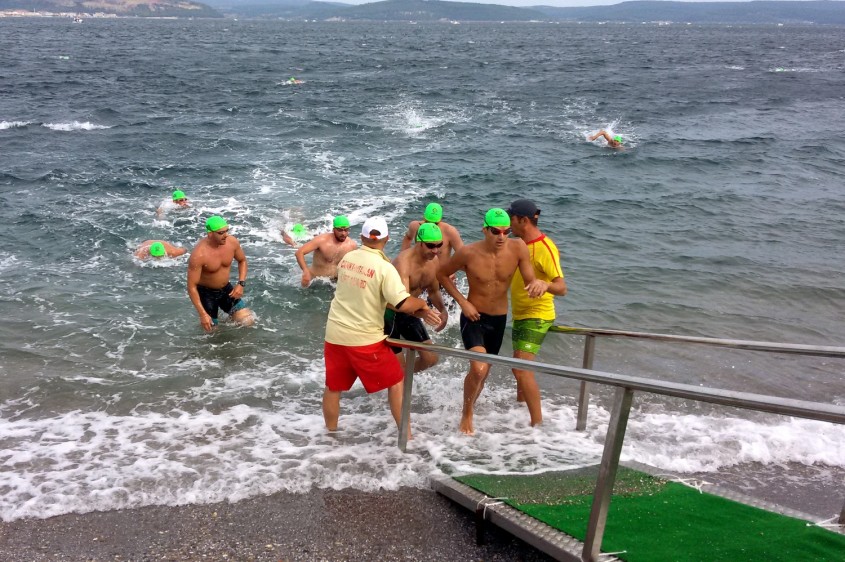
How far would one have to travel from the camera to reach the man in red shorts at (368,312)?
4.83m

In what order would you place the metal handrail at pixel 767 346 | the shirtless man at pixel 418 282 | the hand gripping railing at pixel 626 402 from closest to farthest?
the hand gripping railing at pixel 626 402 → the metal handrail at pixel 767 346 → the shirtless man at pixel 418 282

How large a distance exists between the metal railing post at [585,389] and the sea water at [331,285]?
5.3 inches

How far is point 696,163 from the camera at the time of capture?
65.4 ft

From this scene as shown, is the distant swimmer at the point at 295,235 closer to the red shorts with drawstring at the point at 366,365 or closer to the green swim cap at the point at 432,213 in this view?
the green swim cap at the point at 432,213

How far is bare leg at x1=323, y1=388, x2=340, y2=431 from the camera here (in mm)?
5477

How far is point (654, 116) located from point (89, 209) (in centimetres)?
2285

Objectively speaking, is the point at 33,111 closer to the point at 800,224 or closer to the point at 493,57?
the point at 800,224

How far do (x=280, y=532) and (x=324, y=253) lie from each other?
20.0ft

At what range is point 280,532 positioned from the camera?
4125 mm

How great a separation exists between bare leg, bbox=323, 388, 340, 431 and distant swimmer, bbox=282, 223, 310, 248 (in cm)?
698

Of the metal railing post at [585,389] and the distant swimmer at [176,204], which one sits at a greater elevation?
the metal railing post at [585,389]

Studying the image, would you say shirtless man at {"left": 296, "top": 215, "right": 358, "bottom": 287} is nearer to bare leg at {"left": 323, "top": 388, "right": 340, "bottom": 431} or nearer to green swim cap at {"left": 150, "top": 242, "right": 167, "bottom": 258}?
green swim cap at {"left": 150, "top": 242, "right": 167, "bottom": 258}

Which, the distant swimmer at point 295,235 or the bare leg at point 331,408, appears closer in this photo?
the bare leg at point 331,408

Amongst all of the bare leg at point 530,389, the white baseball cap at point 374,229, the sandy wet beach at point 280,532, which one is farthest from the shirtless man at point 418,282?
the sandy wet beach at point 280,532
